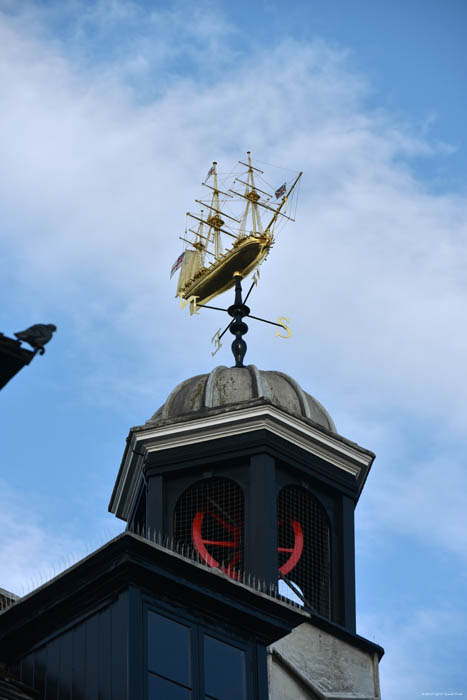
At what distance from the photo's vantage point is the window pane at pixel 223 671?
30.5 m

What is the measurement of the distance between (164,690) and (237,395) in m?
13.1

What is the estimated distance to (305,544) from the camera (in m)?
41.2

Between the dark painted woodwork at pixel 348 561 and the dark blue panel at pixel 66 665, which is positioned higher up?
the dark painted woodwork at pixel 348 561

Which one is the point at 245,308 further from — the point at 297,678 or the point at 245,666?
the point at 245,666

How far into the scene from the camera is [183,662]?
30.4m

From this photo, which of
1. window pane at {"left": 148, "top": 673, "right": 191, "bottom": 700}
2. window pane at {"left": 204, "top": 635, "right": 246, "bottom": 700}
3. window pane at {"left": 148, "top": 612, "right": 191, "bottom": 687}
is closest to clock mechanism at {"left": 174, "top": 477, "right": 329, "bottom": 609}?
window pane at {"left": 204, "top": 635, "right": 246, "bottom": 700}

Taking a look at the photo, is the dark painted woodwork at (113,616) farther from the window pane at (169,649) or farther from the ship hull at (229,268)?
the ship hull at (229,268)

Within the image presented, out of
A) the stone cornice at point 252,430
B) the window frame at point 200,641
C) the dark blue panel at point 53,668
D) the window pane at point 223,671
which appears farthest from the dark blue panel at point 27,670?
the stone cornice at point 252,430

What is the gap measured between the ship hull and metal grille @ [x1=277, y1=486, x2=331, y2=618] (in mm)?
8021

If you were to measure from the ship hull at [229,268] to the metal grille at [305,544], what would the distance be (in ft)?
26.3

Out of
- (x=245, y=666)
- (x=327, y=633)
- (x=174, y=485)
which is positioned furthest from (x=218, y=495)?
(x=245, y=666)

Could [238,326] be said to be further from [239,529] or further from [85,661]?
[85,661]

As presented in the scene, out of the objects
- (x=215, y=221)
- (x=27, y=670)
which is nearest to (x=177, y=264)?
(x=215, y=221)

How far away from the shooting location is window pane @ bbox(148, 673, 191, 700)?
29.6m
